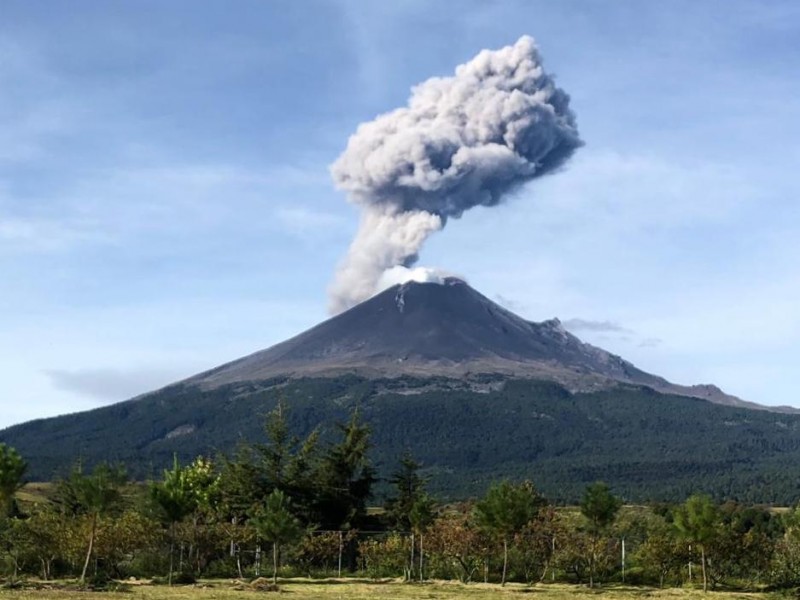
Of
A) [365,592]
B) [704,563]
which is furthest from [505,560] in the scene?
[365,592]

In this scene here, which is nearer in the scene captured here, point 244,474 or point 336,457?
point 244,474

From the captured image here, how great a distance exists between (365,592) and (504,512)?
864 centimetres

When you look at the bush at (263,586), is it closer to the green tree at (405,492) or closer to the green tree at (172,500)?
the green tree at (172,500)

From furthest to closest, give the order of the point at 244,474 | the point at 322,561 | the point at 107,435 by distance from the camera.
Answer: the point at 107,435, the point at 244,474, the point at 322,561

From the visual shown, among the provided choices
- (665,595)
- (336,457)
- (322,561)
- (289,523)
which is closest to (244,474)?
(336,457)

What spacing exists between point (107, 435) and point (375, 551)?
161 m

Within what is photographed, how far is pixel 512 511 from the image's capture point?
1474 inches

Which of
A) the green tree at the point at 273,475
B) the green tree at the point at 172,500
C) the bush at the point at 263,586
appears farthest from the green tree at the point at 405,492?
the bush at the point at 263,586

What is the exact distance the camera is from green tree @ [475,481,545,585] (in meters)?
37.4

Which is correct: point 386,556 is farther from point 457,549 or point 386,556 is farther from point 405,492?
point 405,492

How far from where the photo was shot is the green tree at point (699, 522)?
117 ft

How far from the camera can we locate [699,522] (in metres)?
35.5

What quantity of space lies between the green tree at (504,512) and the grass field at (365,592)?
2421mm

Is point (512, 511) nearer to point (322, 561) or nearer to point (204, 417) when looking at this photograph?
point (322, 561)
